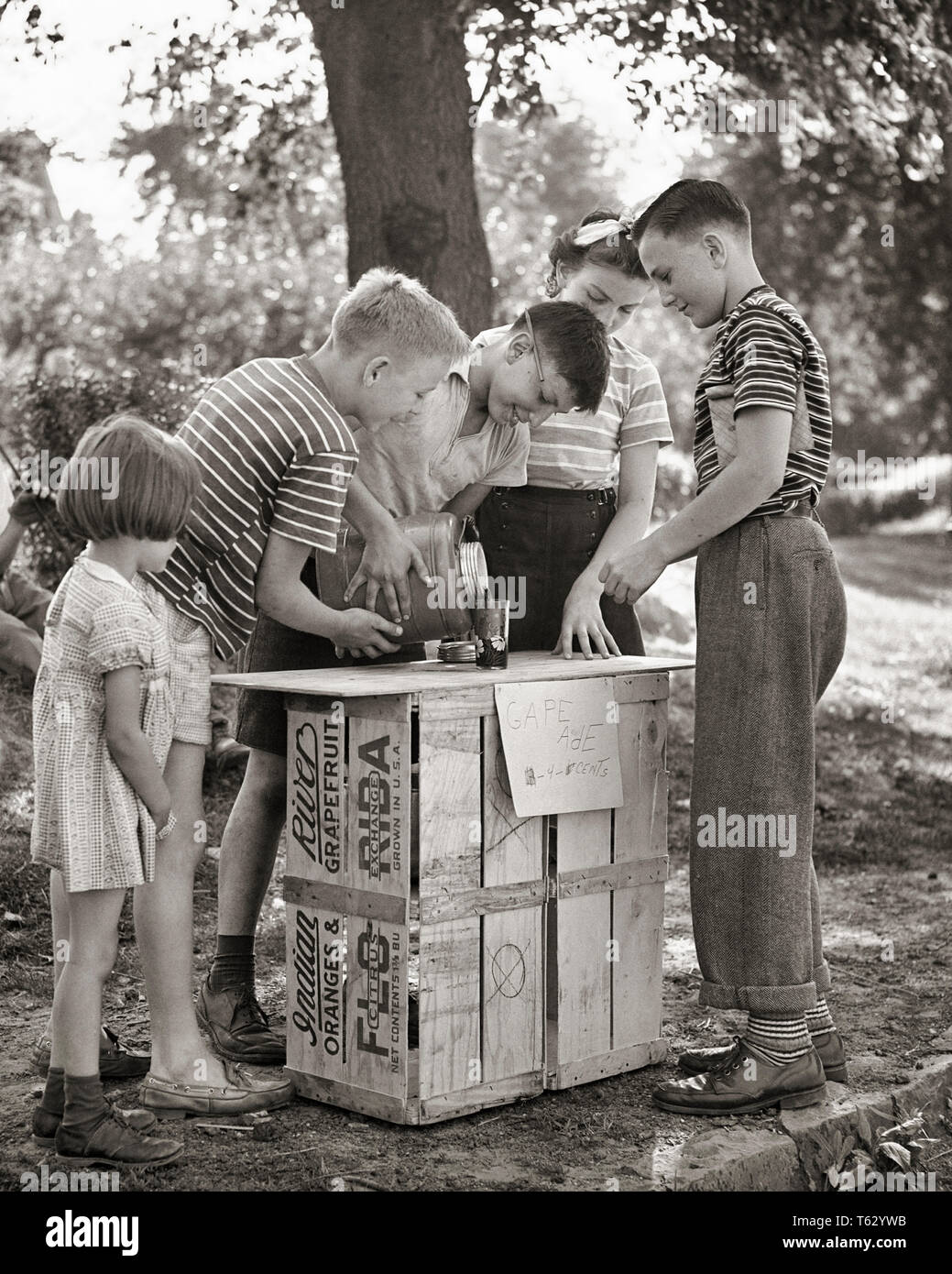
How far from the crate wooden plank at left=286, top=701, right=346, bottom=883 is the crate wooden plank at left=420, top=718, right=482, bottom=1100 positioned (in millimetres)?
229

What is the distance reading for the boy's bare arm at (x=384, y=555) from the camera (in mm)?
3600

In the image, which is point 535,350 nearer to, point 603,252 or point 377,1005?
point 603,252

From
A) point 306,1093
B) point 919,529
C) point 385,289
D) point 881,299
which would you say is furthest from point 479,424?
point 919,529

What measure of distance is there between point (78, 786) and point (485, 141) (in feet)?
55.3

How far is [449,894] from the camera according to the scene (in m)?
3.39

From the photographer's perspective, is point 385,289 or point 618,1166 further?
point 385,289

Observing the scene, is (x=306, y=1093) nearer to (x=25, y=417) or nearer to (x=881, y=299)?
(x=25, y=417)

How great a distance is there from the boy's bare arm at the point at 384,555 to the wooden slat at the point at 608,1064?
1174mm

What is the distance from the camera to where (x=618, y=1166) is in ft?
10.5

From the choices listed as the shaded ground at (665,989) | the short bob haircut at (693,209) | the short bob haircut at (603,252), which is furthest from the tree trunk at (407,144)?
the short bob haircut at (693,209)

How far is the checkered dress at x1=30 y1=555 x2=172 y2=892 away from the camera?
10.1 feet

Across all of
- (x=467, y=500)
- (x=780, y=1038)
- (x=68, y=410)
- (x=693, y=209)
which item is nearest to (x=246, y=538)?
(x=467, y=500)

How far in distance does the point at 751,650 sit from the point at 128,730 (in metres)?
1.46

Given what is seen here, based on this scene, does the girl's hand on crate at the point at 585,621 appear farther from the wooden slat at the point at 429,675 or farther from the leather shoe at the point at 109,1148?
the leather shoe at the point at 109,1148
